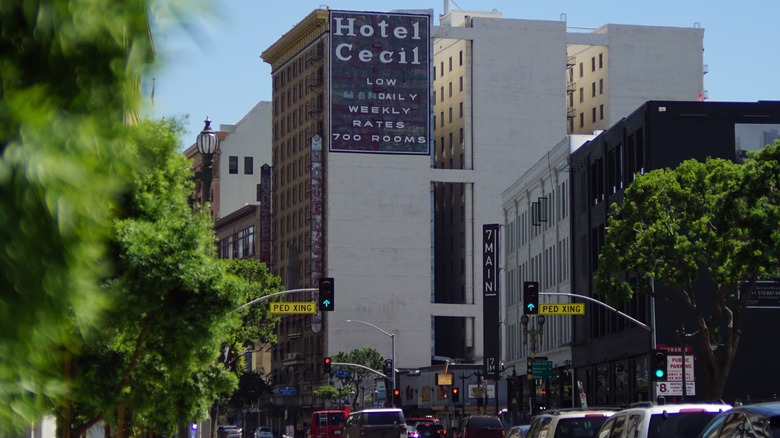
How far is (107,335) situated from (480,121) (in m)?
113

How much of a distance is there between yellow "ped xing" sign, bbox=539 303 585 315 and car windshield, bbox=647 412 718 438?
134 feet

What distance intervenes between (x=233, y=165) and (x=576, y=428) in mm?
146236

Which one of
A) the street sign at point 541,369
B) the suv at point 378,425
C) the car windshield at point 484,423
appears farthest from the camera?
the street sign at point 541,369

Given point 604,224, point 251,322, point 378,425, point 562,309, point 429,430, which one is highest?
point 604,224

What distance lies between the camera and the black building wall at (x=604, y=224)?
59094 millimetres

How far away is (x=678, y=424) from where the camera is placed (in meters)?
17.8

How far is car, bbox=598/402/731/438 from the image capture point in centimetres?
1747

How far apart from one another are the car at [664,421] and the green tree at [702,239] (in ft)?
76.6

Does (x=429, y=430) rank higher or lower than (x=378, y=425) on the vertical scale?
lower

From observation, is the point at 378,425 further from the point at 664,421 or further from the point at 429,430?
the point at 664,421

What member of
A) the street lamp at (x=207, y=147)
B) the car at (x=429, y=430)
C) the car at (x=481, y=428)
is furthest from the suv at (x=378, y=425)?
the street lamp at (x=207, y=147)

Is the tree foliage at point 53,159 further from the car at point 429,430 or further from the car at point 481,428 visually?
the car at point 429,430

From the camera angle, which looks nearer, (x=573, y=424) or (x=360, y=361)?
(x=573, y=424)

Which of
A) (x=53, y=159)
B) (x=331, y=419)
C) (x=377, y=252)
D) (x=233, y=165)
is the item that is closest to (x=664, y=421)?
(x=53, y=159)
